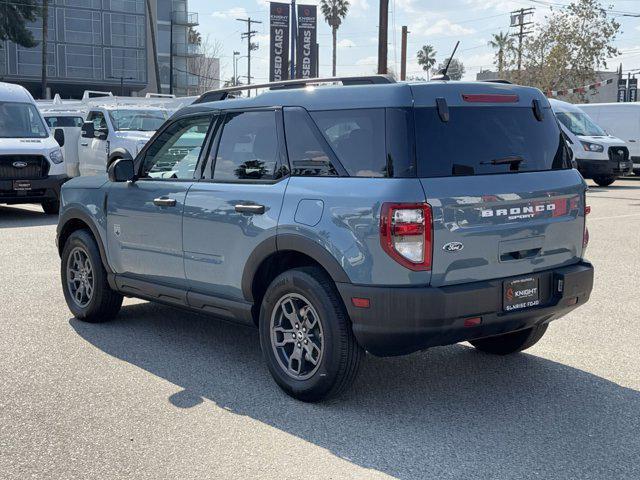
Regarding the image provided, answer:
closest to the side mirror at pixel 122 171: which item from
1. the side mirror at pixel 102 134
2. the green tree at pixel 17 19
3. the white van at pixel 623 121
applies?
the side mirror at pixel 102 134

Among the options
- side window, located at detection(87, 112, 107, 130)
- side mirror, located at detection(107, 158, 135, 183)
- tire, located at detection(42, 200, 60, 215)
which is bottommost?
tire, located at detection(42, 200, 60, 215)

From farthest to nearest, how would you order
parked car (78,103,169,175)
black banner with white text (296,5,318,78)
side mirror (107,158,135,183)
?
black banner with white text (296,5,318,78) → parked car (78,103,169,175) → side mirror (107,158,135,183)

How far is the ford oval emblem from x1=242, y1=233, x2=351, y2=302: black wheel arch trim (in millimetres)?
555

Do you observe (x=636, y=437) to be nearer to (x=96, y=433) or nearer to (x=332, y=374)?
(x=332, y=374)

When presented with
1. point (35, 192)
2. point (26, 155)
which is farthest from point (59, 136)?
point (35, 192)

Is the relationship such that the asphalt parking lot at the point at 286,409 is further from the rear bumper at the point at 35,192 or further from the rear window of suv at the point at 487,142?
the rear bumper at the point at 35,192

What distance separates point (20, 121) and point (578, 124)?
49.5ft

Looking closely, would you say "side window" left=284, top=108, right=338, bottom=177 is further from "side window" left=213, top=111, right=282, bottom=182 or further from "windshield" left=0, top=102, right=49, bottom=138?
"windshield" left=0, top=102, right=49, bottom=138

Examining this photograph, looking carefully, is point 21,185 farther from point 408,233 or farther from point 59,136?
point 408,233

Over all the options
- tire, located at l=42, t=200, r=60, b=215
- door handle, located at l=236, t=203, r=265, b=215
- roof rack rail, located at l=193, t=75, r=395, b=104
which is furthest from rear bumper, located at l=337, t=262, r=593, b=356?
tire, located at l=42, t=200, r=60, b=215

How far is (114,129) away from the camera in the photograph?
18.6m

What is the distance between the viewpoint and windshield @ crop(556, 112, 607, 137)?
2308cm

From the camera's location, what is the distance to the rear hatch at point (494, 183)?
4484 millimetres

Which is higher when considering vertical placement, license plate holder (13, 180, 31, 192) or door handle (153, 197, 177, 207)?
door handle (153, 197, 177, 207)
